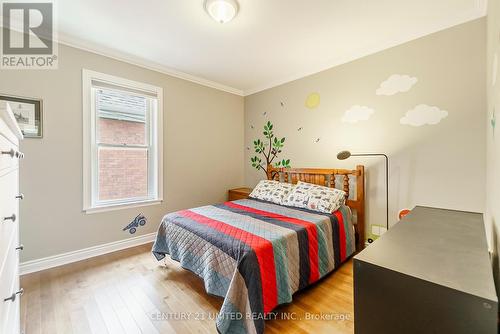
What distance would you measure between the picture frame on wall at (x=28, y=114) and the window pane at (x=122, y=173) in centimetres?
60

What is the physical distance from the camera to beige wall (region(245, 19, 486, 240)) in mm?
1979

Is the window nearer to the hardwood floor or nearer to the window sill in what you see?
the window sill

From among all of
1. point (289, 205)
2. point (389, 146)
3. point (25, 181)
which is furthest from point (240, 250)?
point (25, 181)

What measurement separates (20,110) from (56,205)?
999mm

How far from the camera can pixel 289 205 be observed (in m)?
Result: 2.67

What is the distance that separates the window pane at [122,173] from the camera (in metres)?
2.71

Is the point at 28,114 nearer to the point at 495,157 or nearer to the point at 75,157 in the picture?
the point at 75,157

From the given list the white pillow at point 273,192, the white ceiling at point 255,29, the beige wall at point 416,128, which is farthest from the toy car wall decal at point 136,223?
the beige wall at point 416,128

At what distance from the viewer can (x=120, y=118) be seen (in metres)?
2.82

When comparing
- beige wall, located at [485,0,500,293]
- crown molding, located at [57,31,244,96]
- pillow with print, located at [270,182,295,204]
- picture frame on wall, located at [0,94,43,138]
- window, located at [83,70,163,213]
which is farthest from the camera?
pillow with print, located at [270,182,295,204]

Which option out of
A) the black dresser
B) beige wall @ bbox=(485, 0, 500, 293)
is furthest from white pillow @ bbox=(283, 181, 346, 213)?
the black dresser
